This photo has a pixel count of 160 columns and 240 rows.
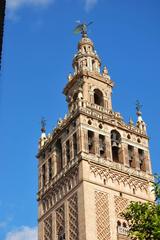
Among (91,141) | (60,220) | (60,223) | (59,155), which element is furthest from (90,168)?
(59,155)

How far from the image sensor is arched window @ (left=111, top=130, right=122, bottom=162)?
40.8 m

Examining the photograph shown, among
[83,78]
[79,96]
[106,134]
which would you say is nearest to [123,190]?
[106,134]

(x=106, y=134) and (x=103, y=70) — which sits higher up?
(x=103, y=70)

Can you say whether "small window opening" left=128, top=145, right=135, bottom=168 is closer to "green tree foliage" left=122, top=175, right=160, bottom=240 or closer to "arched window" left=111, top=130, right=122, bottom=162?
"arched window" left=111, top=130, right=122, bottom=162

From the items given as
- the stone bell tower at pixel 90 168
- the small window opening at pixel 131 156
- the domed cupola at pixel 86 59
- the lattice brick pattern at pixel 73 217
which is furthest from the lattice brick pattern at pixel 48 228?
the domed cupola at pixel 86 59

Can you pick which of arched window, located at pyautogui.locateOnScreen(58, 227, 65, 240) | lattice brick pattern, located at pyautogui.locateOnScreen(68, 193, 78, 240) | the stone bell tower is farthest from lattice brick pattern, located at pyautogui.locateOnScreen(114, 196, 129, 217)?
arched window, located at pyautogui.locateOnScreen(58, 227, 65, 240)

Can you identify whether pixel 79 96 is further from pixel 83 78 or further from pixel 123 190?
pixel 123 190

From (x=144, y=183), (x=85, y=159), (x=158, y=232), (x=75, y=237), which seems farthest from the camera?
(x=144, y=183)

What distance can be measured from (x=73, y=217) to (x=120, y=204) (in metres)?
3.68

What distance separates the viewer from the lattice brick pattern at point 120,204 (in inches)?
1435

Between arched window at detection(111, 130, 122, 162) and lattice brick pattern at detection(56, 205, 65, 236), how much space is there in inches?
Result: 243

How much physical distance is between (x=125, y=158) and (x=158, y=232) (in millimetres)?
24219

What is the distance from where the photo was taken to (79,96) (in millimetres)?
41812

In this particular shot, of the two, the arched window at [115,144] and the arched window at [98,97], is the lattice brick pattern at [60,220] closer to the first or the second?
the arched window at [115,144]
